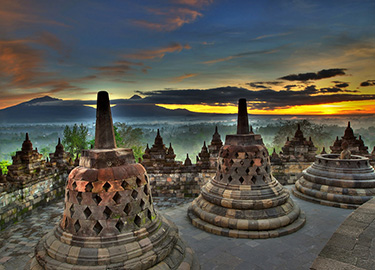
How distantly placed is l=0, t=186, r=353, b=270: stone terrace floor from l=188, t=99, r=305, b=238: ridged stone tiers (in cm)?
31

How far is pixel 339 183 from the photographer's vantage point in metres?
10.3

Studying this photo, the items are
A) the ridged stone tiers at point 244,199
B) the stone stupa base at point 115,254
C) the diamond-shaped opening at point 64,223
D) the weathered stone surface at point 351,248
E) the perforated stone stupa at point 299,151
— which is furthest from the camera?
the perforated stone stupa at point 299,151

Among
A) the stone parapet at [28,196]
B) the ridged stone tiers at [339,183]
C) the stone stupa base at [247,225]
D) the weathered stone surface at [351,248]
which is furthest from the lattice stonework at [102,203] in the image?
the ridged stone tiers at [339,183]

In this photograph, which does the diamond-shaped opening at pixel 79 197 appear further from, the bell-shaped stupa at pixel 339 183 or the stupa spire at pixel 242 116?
the bell-shaped stupa at pixel 339 183

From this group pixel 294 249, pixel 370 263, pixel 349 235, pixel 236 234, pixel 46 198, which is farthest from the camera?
pixel 46 198

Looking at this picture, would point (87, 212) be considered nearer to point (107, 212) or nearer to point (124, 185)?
point (107, 212)

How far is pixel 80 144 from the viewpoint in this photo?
4453cm

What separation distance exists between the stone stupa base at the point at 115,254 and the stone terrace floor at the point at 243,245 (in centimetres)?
194

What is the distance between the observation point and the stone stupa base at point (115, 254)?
3.93 m

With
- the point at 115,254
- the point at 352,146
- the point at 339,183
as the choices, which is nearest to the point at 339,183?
the point at 339,183

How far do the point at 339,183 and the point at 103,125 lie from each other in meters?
9.45

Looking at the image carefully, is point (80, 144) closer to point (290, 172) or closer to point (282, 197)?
point (290, 172)

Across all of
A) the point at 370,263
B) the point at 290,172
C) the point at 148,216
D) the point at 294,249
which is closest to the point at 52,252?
the point at 148,216

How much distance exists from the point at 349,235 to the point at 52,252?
437cm
